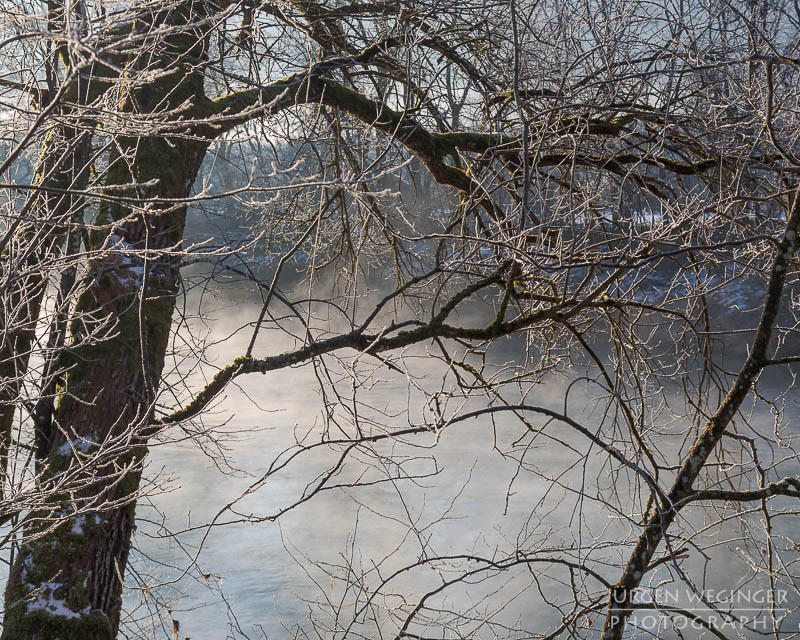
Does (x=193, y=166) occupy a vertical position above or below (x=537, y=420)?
below

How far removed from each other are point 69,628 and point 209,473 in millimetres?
9442

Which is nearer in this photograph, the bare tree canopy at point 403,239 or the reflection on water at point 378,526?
the bare tree canopy at point 403,239

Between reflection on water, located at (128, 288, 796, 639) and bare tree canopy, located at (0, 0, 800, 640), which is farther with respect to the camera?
reflection on water, located at (128, 288, 796, 639)

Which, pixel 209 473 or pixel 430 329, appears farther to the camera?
pixel 209 473

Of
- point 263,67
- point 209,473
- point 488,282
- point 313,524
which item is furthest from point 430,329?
point 209,473

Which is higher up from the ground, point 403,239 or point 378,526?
point 378,526

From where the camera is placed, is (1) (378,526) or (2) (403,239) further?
(1) (378,526)

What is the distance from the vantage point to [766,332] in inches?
110

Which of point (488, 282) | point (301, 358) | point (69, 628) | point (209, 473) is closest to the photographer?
point (488, 282)

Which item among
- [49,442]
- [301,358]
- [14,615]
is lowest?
[14,615]

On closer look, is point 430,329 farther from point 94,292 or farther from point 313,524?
point 313,524

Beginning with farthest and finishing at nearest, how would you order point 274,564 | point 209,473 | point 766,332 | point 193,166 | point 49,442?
1. point 209,473
2. point 274,564
3. point 193,166
4. point 49,442
5. point 766,332

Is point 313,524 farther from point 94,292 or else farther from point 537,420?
point 94,292

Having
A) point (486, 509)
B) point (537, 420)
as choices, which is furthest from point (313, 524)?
point (537, 420)
